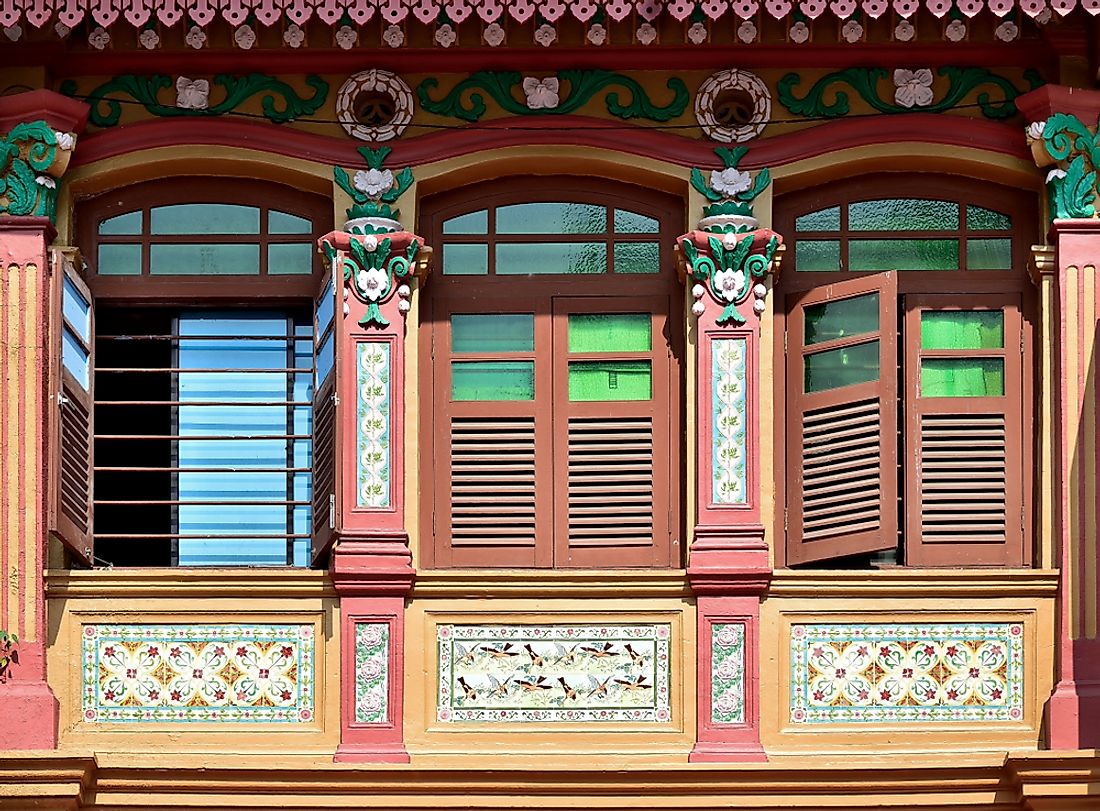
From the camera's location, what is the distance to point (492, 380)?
47.1 feet

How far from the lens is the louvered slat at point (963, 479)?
1413 centimetres

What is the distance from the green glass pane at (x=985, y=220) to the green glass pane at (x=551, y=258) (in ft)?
6.14

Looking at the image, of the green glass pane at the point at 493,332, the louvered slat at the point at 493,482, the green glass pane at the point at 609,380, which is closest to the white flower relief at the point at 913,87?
the green glass pane at the point at 609,380

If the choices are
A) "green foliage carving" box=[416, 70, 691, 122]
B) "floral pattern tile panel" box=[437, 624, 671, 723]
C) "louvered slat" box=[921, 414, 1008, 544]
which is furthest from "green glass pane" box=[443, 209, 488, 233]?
"louvered slat" box=[921, 414, 1008, 544]

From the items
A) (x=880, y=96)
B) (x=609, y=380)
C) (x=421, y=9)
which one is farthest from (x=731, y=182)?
(x=421, y=9)

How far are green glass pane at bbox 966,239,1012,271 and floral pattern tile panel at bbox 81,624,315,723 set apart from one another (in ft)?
12.6

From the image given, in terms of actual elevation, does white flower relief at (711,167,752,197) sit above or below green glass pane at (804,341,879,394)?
above

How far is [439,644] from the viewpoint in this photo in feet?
45.7

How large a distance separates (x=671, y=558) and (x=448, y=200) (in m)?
2.17

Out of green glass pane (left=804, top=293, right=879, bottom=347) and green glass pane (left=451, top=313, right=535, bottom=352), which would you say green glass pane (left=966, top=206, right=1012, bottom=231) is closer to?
green glass pane (left=804, top=293, right=879, bottom=347)

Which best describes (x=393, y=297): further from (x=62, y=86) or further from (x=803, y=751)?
(x=803, y=751)

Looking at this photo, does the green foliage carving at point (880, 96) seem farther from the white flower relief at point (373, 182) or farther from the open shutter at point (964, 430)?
the white flower relief at point (373, 182)

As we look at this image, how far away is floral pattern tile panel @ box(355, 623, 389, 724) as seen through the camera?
13.8m

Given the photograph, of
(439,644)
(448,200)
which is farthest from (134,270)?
(439,644)
